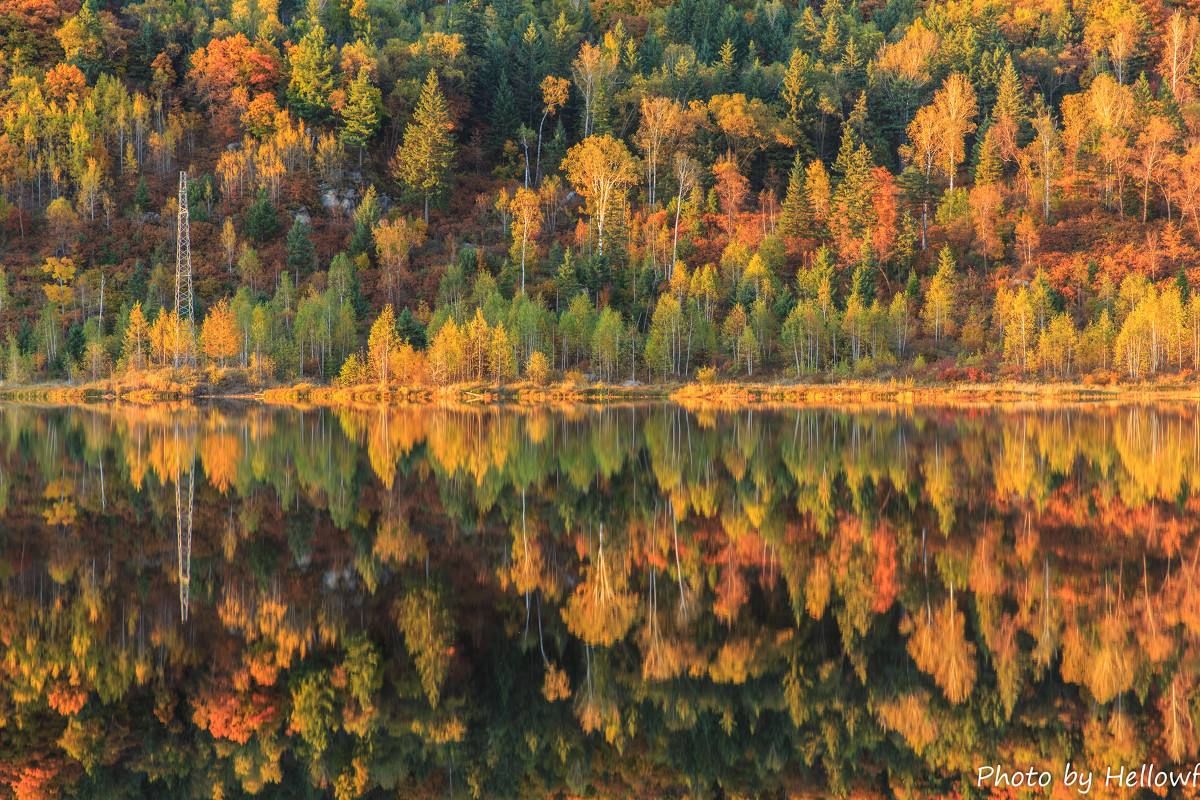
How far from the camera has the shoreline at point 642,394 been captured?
6838 centimetres

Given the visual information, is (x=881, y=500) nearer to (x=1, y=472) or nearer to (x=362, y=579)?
(x=362, y=579)

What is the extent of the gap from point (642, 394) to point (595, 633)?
61.3 meters

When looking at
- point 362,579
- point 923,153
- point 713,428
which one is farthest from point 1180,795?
point 923,153

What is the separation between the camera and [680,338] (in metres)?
79.0

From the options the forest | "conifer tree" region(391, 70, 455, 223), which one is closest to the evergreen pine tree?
the forest

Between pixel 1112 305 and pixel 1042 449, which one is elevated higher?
pixel 1112 305

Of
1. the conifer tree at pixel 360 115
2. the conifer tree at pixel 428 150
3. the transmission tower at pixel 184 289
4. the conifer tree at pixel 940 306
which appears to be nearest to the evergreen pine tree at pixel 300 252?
the transmission tower at pixel 184 289

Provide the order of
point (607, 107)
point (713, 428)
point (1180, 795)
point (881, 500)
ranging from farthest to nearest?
point (607, 107)
point (713, 428)
point (881, 500)
point (1180, 795)

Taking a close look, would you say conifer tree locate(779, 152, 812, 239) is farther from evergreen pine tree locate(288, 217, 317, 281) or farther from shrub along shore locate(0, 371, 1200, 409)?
evergreen pine tree locate(288, 217, 317, 281)

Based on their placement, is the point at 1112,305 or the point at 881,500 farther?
the point at 1112,305

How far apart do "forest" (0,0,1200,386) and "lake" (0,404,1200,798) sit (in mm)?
50264

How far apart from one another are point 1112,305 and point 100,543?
72861mm

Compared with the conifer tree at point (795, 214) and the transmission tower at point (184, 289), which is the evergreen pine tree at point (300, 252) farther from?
the conifer tree at point (795, 214)

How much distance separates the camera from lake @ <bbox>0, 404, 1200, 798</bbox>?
36.8 ft
